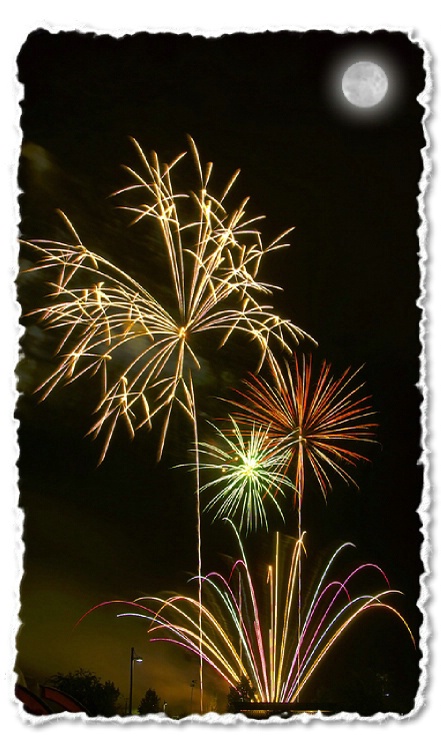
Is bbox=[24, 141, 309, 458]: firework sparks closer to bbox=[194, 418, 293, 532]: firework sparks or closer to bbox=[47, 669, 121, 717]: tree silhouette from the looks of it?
bbox=[194, 418, 293, 532]: firework sparks

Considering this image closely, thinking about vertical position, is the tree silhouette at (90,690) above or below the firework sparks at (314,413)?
below

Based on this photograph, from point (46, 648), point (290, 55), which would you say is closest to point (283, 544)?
point (46, 648)

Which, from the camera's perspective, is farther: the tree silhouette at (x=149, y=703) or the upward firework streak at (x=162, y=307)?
the upward firework streak at (x=162, y=307)

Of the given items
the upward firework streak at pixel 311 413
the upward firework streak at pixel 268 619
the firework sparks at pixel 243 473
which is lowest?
the upward firework streak at pixel 268 619

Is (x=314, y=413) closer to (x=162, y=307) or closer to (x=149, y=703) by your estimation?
(x=162, y=307)

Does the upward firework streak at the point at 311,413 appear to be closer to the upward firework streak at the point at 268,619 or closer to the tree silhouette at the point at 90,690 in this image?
the upward firework streak at the point at 268,619

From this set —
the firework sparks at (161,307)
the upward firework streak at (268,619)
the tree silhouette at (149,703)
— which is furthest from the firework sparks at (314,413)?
the tree silhouette at (149,703)
